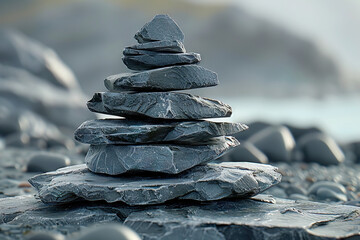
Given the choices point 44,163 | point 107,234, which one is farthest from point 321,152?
point 107,234

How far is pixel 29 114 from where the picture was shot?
15391mm

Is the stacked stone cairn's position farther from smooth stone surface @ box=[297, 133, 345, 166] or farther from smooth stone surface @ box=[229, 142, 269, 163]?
smooth stone surface @ box=[297, 133, 345, 166]

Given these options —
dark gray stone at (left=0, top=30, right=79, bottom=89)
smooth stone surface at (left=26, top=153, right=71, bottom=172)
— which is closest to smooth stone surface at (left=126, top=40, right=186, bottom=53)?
smooth stone surface at (left=26, top=153, right=71, bottom=172)

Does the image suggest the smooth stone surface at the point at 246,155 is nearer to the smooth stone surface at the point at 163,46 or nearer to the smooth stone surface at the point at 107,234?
the smooth stone surface at the point at 163,46

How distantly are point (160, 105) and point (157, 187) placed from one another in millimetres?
702

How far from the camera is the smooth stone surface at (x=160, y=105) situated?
4629mm

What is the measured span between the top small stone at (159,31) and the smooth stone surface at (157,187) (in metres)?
1.22

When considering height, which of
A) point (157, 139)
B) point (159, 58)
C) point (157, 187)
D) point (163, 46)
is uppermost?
point (163, 46)

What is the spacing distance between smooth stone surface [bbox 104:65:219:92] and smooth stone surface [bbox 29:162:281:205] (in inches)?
30.6

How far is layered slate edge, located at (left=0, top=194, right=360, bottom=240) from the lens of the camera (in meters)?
4.05

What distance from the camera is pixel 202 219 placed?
4211mm

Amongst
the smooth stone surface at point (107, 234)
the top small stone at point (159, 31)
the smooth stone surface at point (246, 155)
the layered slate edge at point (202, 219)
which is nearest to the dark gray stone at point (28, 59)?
the smooth stone surface at point (246, 155)

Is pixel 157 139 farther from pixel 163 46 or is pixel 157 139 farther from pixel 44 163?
pixel 44 163

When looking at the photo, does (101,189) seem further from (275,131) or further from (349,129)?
(349,129)
